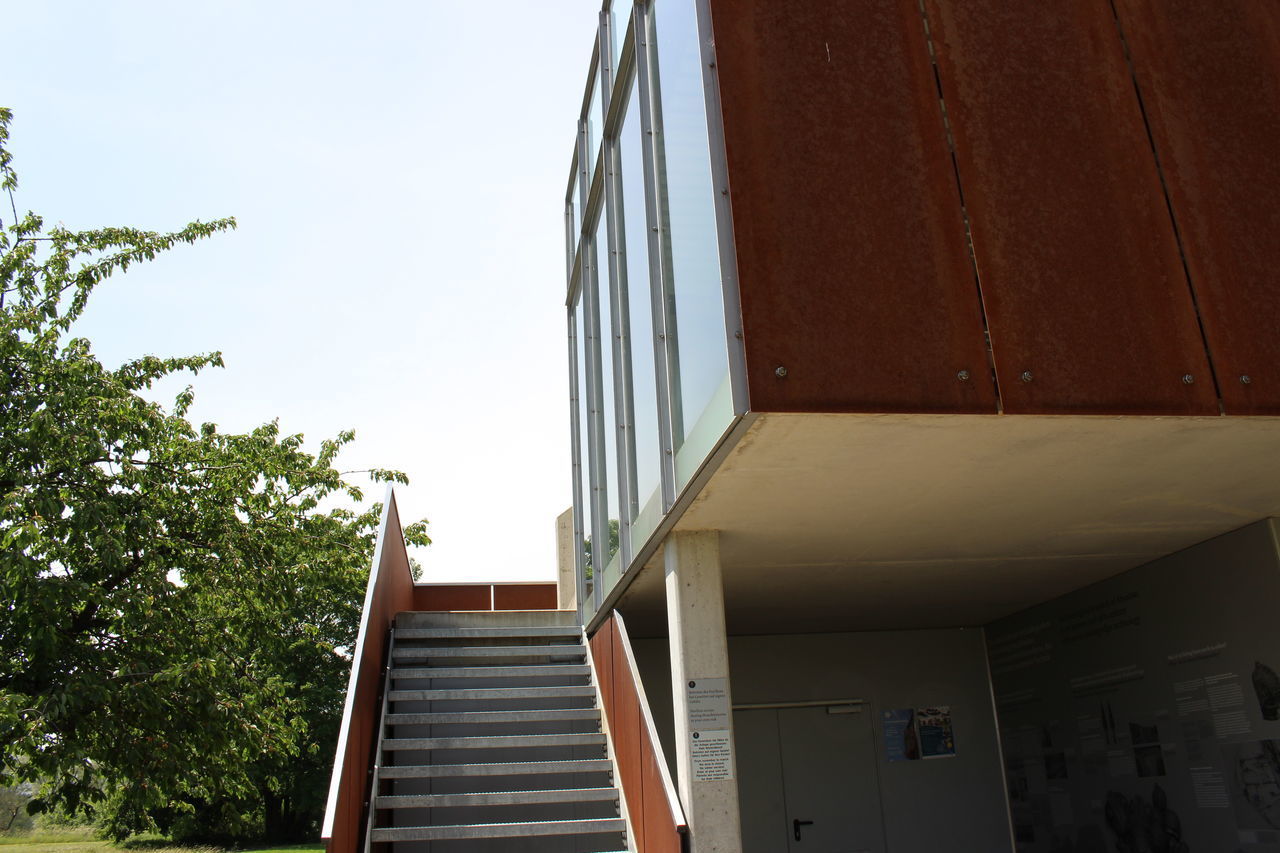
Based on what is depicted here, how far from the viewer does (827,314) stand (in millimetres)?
5691

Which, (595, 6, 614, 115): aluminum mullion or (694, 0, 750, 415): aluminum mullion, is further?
(595, 6, 614, 115): aluminum mullion

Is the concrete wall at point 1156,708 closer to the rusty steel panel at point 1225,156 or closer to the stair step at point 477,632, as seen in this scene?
the rusty steel panel at point 1225,156

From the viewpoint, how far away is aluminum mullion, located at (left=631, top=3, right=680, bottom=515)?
7.24 metres

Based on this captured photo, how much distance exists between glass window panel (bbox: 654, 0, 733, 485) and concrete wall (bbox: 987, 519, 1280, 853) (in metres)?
5.03

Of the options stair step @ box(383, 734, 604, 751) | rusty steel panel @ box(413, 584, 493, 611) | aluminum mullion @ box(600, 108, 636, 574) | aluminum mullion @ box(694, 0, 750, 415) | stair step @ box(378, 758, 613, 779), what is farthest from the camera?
rusty steel panel @ box(413, 584, 493, 611)

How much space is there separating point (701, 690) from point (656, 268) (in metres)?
3.02

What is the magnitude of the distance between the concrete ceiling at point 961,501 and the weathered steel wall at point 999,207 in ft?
0.99

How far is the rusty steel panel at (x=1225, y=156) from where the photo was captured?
6.12m

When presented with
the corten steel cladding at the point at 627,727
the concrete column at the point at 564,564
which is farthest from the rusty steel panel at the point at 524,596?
the corten steel cladding at the point at 627,727

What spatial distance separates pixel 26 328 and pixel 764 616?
31.4 ft

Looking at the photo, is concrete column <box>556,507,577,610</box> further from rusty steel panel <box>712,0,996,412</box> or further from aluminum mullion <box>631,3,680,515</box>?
rusty steel panel <box>712,0,996,412</box>

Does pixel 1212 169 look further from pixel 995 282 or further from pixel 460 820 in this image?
pixel 460 820

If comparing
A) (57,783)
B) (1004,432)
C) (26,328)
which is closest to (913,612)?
(1004,432)

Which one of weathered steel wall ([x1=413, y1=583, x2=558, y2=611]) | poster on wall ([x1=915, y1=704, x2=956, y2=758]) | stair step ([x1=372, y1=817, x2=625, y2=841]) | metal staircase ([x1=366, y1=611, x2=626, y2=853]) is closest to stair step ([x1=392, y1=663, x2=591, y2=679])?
metal staircase ([x1=366, y1=611, x2=626, y2=853])
